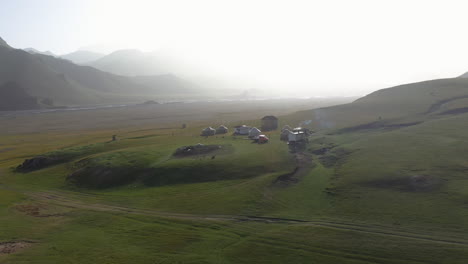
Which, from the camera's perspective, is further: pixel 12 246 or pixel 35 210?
pixel 35 210

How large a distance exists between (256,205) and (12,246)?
27.9 m

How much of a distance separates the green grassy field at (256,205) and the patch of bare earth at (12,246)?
1.73ft

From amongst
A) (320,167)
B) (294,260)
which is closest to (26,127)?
(320,167)

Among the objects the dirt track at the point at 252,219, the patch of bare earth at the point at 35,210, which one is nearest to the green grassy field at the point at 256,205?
the dirt track at the point at 252,219

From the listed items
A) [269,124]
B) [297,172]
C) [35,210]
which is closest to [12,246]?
[35,210]

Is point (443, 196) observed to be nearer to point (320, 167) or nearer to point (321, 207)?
point (321, 207)

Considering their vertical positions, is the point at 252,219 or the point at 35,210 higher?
the point at 252,219

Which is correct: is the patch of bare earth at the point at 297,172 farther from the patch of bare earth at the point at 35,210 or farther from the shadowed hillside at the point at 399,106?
the shadowed hillside at the point at 399,106

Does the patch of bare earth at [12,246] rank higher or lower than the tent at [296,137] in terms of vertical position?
lower

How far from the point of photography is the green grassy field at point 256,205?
105ft

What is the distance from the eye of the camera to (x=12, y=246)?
35.2 meters

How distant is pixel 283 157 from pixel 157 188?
23.4 m

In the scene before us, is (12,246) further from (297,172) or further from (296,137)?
(296,137)

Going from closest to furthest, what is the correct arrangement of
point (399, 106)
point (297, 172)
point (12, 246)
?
point (12, 246), point (297, 172), point (399, 106)
